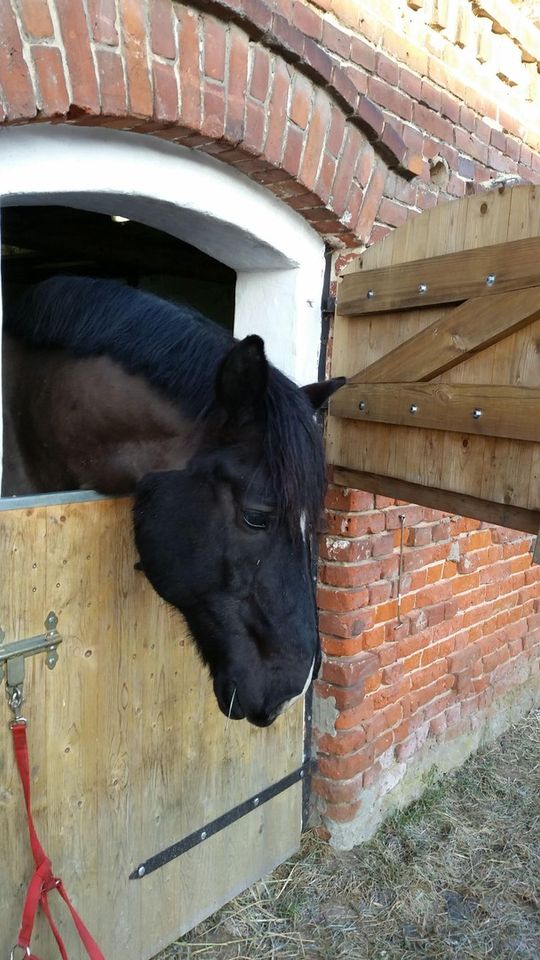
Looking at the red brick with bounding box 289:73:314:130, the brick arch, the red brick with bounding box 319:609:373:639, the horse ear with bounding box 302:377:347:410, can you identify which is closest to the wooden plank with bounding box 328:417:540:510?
the horse ear with bounding box 302:377:347:410

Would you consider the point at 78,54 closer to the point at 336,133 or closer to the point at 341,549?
the point at 336,133

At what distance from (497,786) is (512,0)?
4.26m

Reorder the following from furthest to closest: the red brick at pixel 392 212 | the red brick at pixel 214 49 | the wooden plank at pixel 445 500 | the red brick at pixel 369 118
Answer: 1. the red brick at pixel 392 212
2. the red brick at pixel 369 118
3. the red brick at pixel 214 49
4. the wooden plank at pixel 445 500

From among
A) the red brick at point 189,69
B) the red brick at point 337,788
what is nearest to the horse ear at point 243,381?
the red brick at point 189,69

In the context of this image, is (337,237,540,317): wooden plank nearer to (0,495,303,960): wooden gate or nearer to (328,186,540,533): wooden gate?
(328,186,540,533): wooden gate

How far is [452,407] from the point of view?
6.95 feet

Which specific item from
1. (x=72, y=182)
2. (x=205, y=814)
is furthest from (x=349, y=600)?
(x=72, y=182)

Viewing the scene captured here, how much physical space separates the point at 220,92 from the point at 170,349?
0.87m

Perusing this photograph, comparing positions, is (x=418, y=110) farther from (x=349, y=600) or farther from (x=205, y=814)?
(x=205, y=814)

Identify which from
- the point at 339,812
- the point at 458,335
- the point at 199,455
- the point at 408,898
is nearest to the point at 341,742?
the point at 339,812

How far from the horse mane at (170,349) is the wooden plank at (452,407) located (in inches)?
17.1

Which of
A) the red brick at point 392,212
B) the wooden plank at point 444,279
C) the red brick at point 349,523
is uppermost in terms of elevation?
the red brick at point 392,212

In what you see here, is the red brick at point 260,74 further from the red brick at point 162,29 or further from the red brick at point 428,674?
the red brick at point 428,674

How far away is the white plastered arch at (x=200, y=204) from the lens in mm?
1881
